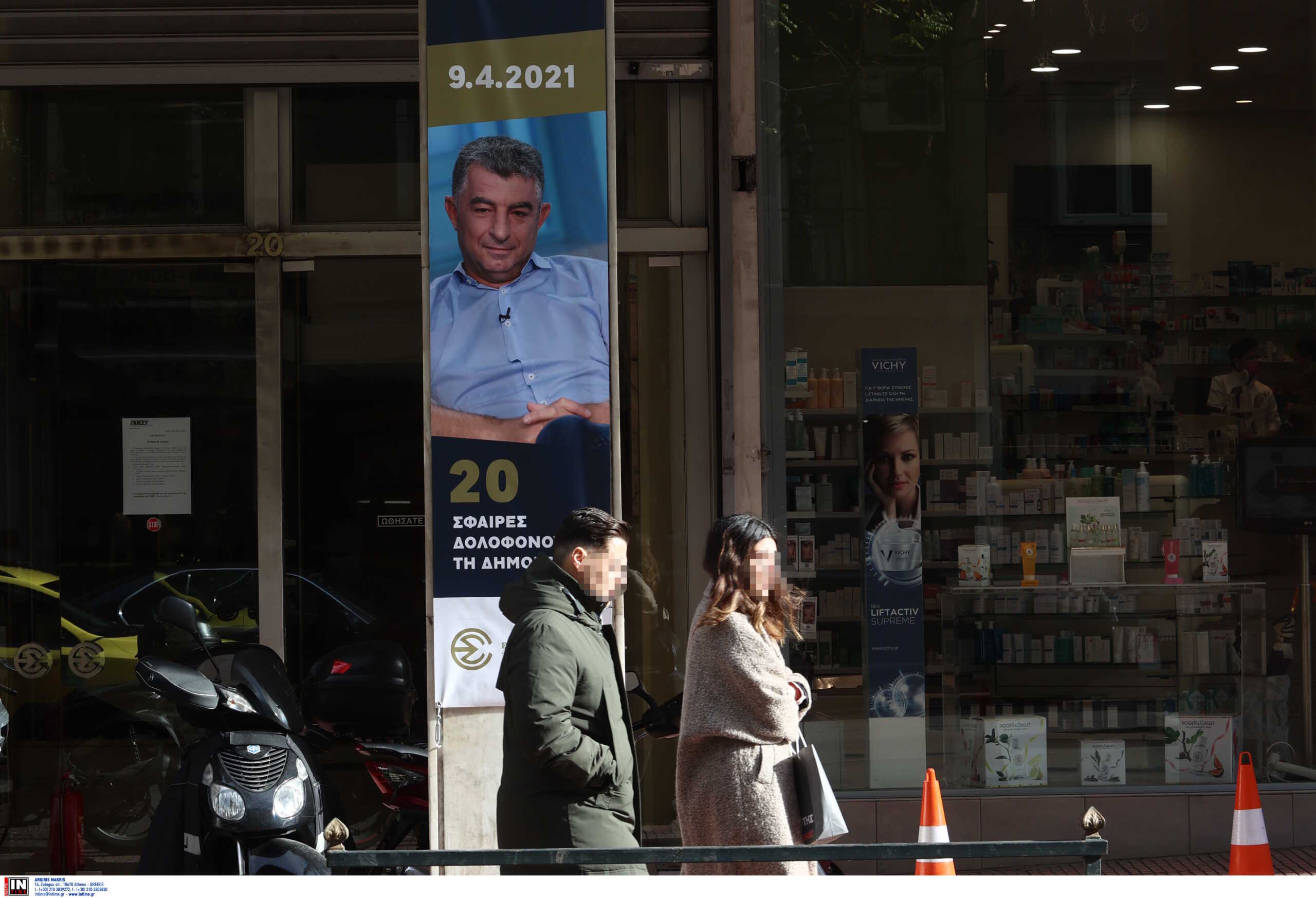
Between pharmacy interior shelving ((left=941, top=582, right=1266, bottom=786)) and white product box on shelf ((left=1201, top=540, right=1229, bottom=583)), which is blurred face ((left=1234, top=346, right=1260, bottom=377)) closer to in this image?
white product box on shelf ((left=1201, top=540, right=1229, bottom=583))

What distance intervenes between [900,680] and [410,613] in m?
2.68

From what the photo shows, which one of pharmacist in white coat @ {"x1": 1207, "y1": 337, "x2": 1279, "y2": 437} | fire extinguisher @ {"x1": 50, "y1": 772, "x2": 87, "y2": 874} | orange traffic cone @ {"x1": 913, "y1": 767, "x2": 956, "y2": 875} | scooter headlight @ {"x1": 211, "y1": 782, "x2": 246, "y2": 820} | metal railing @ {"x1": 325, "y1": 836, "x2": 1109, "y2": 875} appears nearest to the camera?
metal railing @ {"x1": 325, "y1": 836, "x2": 1109, "y2": 875}

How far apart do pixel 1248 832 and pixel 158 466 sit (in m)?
5.68

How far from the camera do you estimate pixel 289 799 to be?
15.9 feet

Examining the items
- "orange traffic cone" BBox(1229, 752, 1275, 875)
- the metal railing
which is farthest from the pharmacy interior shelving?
the metal railing

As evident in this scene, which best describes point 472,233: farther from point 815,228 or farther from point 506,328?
point 815,228

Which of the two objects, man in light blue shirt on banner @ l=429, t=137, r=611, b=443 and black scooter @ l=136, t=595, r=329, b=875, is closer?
black scooter @ l=136, t=595, r=329, b=875

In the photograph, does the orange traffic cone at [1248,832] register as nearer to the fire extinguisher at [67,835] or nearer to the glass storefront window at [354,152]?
the glass storefront window at [354,152]

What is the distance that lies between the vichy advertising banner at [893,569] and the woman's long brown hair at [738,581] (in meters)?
3.05

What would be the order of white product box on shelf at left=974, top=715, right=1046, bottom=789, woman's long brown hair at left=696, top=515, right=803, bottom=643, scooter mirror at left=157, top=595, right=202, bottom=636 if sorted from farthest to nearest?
white product box on shelf at left=974, top=715, right=1046, bottom=789 < scooter mirror at left=157, top=595, right=202, bottom=636 < woman's long brown hair at left=696, top=515, right=803, bottom=643

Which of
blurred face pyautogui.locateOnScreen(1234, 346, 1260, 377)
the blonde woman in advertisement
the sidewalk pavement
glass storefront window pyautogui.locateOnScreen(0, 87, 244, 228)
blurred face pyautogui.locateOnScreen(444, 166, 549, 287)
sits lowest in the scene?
the sidewalk pavement

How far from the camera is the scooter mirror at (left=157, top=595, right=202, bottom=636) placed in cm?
493

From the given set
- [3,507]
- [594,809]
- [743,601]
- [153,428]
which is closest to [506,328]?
[743,601]

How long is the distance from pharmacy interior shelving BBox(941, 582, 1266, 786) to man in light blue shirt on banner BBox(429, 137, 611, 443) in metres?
2.78
